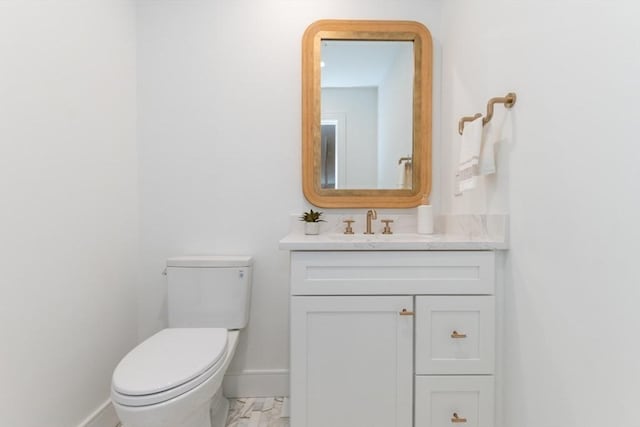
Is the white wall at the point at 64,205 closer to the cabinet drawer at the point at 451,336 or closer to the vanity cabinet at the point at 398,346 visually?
the vanity cabinet at the point at 398,346

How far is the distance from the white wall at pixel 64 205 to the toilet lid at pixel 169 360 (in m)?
0.30

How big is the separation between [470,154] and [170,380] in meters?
1.33

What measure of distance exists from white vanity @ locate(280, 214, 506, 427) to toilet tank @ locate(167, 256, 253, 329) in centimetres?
49

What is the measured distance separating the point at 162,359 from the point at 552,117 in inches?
58.8

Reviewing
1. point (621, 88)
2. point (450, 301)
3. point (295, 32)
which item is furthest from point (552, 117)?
point (295, 32)

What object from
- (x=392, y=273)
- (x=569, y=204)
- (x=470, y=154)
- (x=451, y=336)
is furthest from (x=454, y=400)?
(x=470, y=154)

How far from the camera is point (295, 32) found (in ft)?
5.86

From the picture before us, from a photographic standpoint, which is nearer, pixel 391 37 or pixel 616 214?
pixel 616 214

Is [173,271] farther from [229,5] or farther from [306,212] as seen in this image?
[229,5]

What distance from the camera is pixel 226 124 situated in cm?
180

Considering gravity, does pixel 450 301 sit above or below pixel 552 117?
below

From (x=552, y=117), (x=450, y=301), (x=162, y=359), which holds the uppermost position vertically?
(x=552, y=117)

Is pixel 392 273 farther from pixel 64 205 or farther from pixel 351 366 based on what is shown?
pixel 64 205

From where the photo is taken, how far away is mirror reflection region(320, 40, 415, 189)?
1777mm
